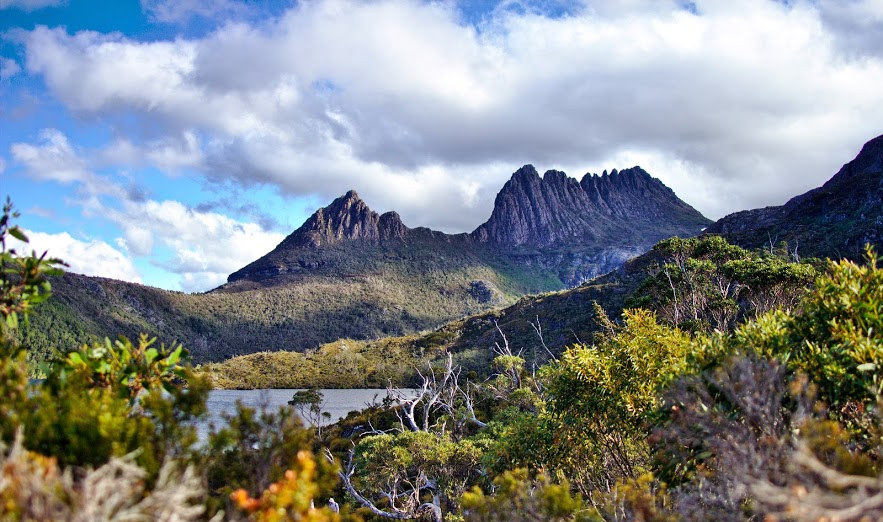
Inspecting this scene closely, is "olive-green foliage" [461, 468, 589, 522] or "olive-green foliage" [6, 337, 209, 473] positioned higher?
"olive-green foliage" [6, 337, 209, 473]

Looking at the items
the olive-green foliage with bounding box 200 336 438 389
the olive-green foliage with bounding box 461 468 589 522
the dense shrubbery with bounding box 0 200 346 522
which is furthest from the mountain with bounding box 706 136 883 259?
the olive-green foliage with bounding box 200 336 438 389

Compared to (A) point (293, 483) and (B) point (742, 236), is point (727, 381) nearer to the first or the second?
(A) point (293, 483)

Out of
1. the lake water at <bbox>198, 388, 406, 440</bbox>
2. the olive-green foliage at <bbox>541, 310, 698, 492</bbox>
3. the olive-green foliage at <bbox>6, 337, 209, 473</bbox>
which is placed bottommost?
the lake water at <bbox>198, 388, 406, 440</bbox>

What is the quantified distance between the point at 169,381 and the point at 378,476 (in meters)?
15.7

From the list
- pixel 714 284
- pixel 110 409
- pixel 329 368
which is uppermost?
pixel 714 284

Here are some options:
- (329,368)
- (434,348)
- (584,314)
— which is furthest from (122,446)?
(329,368)

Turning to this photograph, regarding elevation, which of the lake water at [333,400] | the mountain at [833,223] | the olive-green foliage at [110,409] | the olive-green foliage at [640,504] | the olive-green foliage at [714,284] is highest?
the mountain at [833,223]

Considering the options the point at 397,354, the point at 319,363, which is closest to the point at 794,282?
the point at 397,354

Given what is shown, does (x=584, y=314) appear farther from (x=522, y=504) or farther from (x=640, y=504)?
(x=640, y=504)

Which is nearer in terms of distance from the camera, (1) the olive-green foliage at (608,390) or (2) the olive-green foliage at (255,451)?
(2) the olive-green foliage at (255,451)

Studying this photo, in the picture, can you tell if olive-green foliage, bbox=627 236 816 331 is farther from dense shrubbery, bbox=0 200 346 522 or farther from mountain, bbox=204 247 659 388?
mountain, bbox=204 247 659 388

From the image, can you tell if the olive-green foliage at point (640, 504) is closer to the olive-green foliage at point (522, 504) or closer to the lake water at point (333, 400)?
the olive-green foliage at point (522, 504)

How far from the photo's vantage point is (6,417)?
3779mm

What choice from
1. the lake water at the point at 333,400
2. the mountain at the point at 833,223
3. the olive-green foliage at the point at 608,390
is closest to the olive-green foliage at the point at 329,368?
the lake water at the point at 333,400
